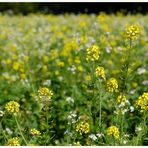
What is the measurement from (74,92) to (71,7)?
42.0 ft

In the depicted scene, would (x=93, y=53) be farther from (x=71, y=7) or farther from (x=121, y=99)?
(x=71, y=7)

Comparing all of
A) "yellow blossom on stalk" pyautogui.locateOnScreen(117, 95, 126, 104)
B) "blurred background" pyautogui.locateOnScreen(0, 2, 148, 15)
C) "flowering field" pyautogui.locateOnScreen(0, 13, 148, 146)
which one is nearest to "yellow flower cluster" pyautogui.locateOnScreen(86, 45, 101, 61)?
"flowering field" pyautogui.locateOnScreen(0, 13, 148, 146)

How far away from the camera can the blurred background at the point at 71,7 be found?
16.1 m

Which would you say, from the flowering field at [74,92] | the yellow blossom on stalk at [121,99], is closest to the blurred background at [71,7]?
the flowering field at [74,92]

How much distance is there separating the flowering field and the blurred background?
9.16 meters

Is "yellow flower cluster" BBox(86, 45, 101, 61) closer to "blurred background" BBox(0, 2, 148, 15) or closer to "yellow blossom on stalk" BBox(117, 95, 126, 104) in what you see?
"yellow blossom on stalk" BBox(117, 95, 126, 104)

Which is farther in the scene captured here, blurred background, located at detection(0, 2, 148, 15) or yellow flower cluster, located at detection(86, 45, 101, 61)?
blurred background, located at detection(0, 2, 148, 15)

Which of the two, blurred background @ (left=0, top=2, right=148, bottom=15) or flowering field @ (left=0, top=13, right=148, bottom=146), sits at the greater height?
flowering field @ (left=0, top=13, right=148, bottom=146)

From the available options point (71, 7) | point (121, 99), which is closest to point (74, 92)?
point (121, 99)

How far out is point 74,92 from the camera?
4137 mm

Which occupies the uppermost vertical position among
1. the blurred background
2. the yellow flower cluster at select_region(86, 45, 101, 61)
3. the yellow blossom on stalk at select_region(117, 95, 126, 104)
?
the yellow flower cluster at select_region(86, 45, 101, 61)

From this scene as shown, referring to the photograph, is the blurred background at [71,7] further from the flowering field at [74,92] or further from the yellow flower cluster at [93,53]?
the yellow flower cluster at [93,53]

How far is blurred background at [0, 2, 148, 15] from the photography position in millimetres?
16109

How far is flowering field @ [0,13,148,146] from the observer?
2768 millimetres
